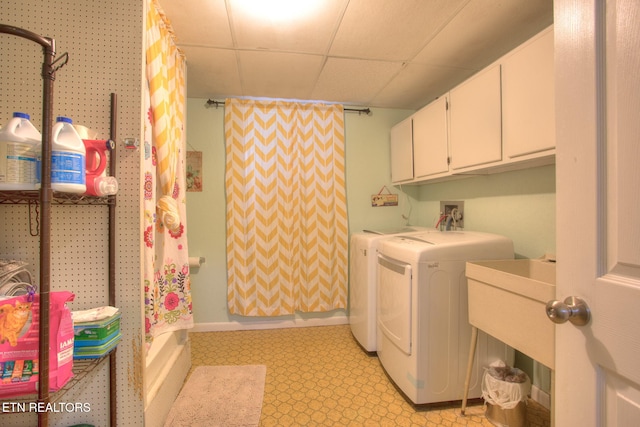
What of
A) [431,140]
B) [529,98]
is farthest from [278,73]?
[529,98]

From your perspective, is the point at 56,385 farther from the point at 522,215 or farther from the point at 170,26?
the point at 522,215

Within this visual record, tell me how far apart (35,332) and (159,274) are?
79 centimetres

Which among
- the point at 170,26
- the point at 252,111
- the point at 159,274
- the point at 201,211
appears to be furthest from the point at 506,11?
the point at 201,211

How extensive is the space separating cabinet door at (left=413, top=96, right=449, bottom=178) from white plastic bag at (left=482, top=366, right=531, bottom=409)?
51.7 inches

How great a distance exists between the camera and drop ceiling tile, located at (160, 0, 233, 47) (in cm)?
146

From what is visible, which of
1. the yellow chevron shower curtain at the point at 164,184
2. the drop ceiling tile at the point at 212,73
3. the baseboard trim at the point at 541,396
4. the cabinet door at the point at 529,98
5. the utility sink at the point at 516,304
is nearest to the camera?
the utility sink at the point at 516,304

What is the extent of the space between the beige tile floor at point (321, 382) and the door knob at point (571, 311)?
1.26 meters

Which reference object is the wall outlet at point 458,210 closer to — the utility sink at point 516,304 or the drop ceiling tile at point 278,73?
the utility sink at point 516,304

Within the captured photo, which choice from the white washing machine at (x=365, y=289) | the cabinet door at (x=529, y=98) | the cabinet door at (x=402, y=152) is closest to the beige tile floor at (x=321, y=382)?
the white washing machine at (x=365, y=289)

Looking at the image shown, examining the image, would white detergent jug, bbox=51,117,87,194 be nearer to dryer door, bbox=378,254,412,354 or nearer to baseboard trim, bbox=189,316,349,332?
dryer door, bbox=378,254,412,354

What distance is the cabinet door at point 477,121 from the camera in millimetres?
1565

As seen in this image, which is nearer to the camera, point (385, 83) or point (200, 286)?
point (385, 83)

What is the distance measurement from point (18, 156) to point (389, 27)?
5.91 feet

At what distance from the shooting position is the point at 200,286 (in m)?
2.70
